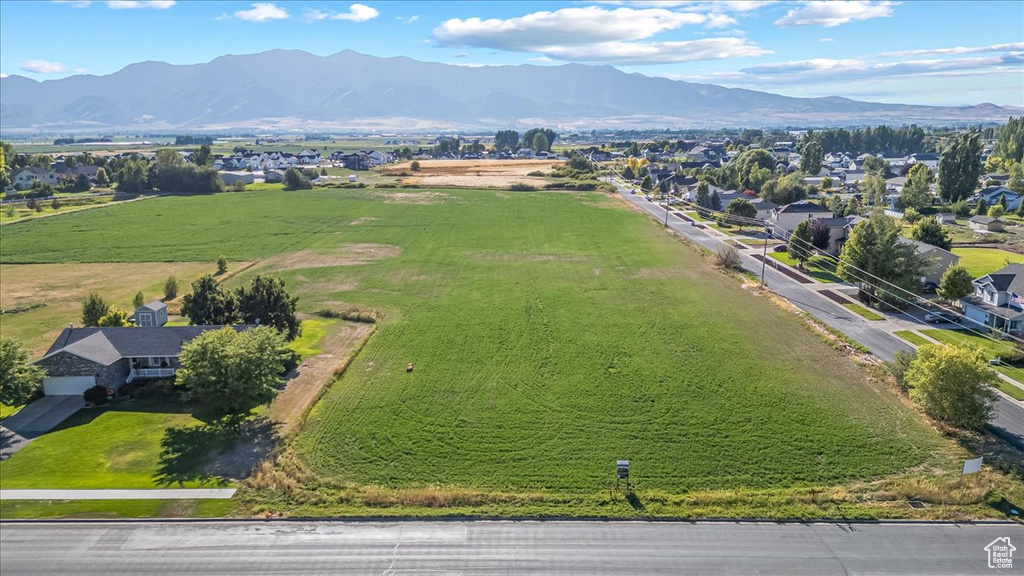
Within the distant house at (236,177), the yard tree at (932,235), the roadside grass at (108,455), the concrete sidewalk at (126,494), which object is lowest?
the concrete sidewalk at (126,494)

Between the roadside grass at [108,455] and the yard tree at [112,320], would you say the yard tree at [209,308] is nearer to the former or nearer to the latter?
the yard tree at [112,320]

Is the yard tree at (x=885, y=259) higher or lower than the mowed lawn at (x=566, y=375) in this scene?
higher

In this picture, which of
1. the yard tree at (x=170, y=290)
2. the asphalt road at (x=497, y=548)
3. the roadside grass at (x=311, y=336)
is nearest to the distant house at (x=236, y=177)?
the yard tree at (x=170, y=290)

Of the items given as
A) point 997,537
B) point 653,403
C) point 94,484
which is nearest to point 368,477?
point 94,484

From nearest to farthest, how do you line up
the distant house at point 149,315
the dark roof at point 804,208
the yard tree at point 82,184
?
the distant house at point 149,315 → the dark roof at point 804,208 → the yard tree at point 82,184

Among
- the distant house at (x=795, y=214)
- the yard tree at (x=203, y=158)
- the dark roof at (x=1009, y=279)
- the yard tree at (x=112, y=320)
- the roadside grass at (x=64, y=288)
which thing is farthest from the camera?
the yard tree at (x=203, y=158)

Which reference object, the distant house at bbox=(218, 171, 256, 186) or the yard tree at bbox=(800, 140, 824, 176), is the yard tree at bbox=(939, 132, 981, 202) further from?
the distant house at bbox=(218, 171, 256, 186)

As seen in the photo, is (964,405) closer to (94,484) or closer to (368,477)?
(368,477)

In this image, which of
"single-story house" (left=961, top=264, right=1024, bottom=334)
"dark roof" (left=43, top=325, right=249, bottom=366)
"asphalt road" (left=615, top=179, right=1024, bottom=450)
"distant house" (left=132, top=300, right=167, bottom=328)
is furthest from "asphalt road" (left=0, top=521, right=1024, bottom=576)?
"single-story house" (left=961, top=264, right=1024, bottom=334)
